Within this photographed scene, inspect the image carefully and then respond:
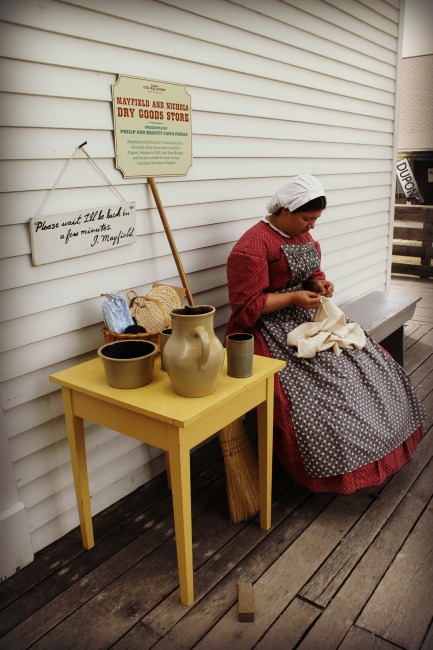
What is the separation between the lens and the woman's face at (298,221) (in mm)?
2395

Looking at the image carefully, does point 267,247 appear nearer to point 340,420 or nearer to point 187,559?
point 340,420

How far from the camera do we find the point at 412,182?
35.1ft

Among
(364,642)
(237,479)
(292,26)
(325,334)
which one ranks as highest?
(292,26)

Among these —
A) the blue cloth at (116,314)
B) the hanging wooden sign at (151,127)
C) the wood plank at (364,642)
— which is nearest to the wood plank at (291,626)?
the wood plank at (364,642)

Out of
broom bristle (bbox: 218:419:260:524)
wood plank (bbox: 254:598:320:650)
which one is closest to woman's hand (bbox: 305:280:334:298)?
broom bristle (bbox: 218:419:260:524)

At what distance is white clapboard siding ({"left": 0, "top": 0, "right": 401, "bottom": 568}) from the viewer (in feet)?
5.95

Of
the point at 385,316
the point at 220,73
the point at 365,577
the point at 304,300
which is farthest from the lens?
the point at 385,316

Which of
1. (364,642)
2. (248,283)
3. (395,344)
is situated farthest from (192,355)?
(395,344)

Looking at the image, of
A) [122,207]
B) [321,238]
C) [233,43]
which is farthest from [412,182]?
[122,207]

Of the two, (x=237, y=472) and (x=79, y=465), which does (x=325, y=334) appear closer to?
(x=237, y=472)

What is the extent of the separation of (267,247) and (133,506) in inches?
49.8

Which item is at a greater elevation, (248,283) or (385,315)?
(248,283)

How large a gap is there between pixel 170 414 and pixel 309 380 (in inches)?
35.8

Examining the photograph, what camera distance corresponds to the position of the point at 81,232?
2.02 meters
